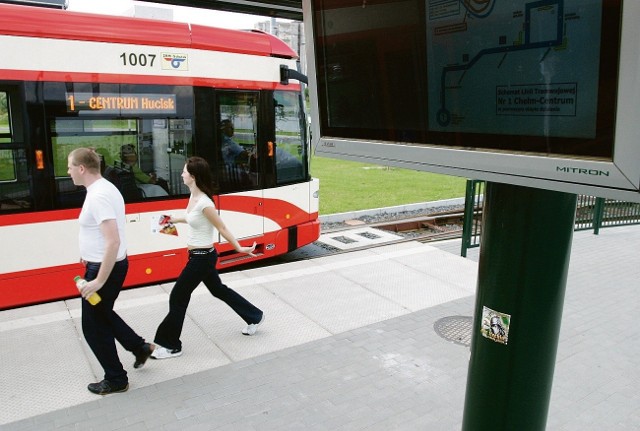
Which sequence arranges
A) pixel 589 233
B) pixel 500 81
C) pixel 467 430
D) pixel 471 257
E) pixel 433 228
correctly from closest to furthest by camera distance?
1. pixel 500 81
2. pixel 467 430
3. pixel 471 257
4. pixel 589 233
5. pixel 433 228

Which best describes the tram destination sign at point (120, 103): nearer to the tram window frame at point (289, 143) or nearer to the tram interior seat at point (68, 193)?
the tram interior seat at point (68, 193)

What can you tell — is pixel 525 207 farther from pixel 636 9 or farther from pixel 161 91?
pixel 161 91

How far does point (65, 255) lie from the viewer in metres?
6.42

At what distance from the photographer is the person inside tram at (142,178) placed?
6.89m

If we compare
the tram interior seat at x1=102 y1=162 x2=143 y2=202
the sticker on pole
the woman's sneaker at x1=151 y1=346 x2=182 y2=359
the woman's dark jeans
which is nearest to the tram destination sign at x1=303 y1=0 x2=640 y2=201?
the sticker on pole

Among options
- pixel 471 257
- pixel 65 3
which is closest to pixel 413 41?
pixel 65 3

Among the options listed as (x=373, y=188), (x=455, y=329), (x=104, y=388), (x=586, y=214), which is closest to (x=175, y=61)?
(x=104, y=388)

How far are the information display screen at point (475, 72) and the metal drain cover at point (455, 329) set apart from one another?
4.12 m

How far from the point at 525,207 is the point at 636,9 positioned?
3.96 ft

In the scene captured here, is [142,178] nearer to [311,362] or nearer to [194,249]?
[194,249]

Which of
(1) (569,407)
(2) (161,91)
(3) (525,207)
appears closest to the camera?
(3) (525,207)

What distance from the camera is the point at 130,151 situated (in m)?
6.91

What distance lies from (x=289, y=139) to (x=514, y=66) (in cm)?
727

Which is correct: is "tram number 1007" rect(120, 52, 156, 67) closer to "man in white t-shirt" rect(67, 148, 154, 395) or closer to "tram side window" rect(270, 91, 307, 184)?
"tram side window" rect(270, 91, 307, 184)
